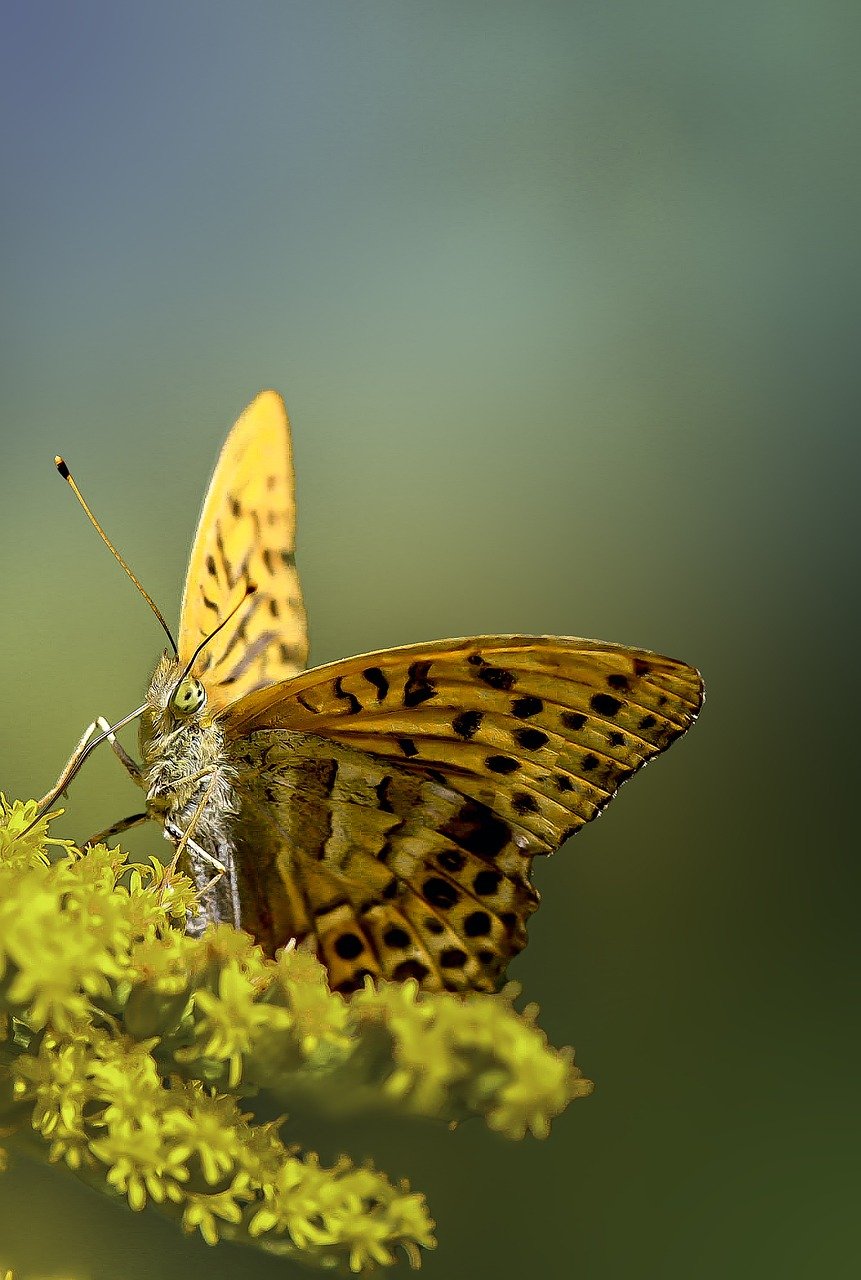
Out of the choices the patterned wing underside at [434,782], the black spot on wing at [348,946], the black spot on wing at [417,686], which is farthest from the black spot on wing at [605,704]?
the black spot on wing at [348,946]

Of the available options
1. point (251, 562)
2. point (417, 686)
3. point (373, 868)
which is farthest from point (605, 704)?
point (251, 562)

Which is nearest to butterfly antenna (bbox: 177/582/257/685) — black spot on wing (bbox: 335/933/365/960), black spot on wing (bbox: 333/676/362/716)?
black spot on wing (bbox: 333/676/362/716)

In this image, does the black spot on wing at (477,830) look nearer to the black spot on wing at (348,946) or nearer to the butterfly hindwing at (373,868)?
the butterfly hindwing at (373,868)

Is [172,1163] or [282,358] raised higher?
[282,358]

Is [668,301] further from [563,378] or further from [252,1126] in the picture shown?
[252,1126]

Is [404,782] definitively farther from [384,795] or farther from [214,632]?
[214,632]

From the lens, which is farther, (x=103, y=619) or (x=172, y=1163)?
(x=103, y=619)

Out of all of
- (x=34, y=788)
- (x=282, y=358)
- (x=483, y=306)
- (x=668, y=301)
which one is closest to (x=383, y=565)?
(x=282, y=358)
